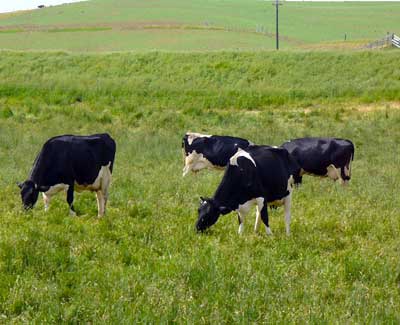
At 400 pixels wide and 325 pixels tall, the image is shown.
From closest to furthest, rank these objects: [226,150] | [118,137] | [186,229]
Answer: [186,229] < [226,150] < [118,137]

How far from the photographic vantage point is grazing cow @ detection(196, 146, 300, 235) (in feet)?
30.1

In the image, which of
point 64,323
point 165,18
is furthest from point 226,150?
point 165,18

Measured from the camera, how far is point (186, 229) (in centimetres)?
912

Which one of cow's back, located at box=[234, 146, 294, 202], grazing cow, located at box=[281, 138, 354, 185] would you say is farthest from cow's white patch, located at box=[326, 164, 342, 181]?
cow's back, located at box=[234, 146, 294, 202]

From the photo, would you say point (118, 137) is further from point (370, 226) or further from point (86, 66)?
point (86, 66)

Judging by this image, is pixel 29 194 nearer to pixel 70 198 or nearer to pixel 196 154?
pixel 70 198

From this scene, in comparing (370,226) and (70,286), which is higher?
(70,286)

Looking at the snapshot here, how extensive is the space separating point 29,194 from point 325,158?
7796 mm

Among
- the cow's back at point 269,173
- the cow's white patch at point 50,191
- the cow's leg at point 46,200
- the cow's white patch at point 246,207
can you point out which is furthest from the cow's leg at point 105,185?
the cow's back at point 269,173

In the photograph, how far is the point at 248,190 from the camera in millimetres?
9195

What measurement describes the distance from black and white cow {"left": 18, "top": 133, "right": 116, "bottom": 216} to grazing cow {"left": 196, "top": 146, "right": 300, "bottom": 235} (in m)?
2.28

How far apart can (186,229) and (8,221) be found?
2.75 m

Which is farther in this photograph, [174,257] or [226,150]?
[226,150]

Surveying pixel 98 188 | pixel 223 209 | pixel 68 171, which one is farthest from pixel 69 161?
pixel 223 209
